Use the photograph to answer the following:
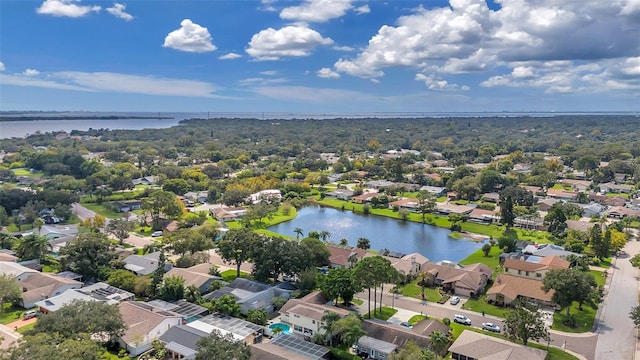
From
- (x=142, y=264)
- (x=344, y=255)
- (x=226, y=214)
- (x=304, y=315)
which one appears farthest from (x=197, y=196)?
(x=304, y=315)

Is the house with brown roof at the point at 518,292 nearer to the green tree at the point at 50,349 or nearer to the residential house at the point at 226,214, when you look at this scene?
the green tree at the point at 50,349

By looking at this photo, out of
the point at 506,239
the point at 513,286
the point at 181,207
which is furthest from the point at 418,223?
the point at 181,207

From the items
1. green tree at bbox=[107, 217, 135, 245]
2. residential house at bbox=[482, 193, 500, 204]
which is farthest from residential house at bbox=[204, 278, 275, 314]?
residential house at bbox=[482, 193, 500, 204]

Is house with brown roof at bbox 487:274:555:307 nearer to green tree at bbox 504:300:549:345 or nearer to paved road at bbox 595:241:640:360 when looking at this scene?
paved road at bbox 595:241:640:360

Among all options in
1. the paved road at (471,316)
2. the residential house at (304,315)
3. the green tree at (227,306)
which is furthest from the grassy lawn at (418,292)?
the green tree at (227,306)

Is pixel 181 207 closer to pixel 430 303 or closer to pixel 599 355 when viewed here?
pixel 430 303
